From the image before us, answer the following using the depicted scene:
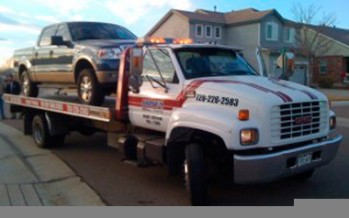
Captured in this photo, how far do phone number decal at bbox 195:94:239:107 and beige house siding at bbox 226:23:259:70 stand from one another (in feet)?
119

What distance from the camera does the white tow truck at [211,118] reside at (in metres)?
5.20

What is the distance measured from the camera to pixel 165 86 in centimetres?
633

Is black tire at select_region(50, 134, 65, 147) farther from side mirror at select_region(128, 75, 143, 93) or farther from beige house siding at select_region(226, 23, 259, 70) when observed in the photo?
beige house siding at select_region(226, 23, 259, 70)

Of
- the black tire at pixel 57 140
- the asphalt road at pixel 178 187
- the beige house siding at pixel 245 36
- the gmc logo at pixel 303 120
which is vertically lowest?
the asphalt road at pixel 178 187

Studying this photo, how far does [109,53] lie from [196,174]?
329 cm

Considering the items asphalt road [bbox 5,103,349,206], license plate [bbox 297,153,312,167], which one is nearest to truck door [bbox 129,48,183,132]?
asphalt road [bbox 5,103,349,206]

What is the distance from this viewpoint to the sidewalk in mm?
6180

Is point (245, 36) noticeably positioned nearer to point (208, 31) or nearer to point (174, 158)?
point (208, 31)

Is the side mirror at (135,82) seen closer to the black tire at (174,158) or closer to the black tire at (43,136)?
the black tire at (174,158)

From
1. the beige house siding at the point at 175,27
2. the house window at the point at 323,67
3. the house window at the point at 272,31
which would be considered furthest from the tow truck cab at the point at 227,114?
the house window at the point at 323,67

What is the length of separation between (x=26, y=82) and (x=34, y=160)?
2.89 meters

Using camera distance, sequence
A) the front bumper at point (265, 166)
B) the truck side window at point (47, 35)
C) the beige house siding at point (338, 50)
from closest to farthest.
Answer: the front bumper at point (265, 166)
the truck side window at point (47, 35)
the beige house siding at point (338, 50)

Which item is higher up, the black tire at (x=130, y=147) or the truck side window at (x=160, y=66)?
the truck side window at (x=160, y=66)

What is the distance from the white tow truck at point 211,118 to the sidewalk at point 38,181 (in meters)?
1.00
